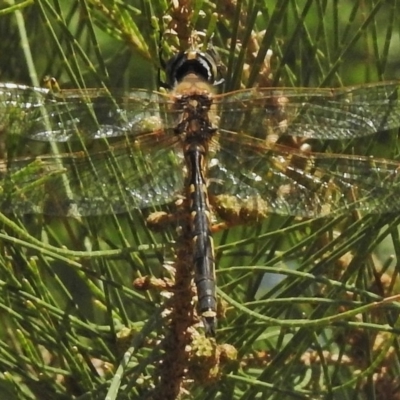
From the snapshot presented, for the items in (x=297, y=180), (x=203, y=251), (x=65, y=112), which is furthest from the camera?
(x=297, y=180)

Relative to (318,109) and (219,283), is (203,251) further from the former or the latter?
(318,109)

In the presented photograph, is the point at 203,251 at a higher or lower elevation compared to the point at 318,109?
lower

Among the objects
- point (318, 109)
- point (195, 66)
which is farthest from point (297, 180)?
point (195, 66)

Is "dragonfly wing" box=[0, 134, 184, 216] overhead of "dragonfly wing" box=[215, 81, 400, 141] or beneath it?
beneath

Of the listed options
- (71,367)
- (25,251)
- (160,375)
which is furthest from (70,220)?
(160,375)

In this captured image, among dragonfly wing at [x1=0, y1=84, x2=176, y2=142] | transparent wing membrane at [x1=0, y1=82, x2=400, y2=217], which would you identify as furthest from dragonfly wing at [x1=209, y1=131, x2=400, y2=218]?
dragonfly wing at [x1=0, y1=84, x2=176, y2=142]

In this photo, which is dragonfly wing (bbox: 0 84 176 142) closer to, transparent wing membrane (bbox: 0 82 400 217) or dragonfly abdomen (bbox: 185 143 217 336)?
transparent wing membrane (bbox: 0 82 400 217)
